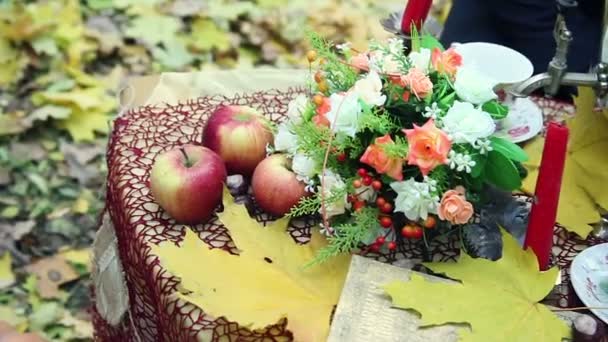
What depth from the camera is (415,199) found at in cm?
91

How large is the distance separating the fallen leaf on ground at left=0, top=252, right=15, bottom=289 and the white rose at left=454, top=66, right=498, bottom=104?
113 cm

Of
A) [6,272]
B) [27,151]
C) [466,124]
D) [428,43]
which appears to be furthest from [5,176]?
[466,124]

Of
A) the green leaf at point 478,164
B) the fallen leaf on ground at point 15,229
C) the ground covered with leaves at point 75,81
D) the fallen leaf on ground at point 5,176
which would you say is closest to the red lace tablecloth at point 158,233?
the green leaf at point 478,164

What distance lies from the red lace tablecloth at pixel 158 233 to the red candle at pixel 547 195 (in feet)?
0.20

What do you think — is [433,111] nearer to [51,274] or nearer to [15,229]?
[51,274]

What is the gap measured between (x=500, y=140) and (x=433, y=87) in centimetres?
10

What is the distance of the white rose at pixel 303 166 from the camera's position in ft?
3.20

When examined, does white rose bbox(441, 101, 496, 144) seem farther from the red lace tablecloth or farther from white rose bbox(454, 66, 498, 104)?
A: the red lace tablecloth

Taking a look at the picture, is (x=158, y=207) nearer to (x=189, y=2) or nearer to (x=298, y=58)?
(x=298, y=58)

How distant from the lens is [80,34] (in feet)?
7.49

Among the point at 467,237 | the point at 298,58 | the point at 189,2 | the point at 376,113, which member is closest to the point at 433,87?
the point at 376,113

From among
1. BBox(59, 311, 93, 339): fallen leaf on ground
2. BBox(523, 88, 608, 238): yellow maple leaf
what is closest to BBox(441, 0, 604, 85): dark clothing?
BBox(523, 88, 608, 238): yellow maple leaf

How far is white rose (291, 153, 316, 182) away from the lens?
977 mm

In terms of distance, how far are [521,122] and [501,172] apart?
279mm
